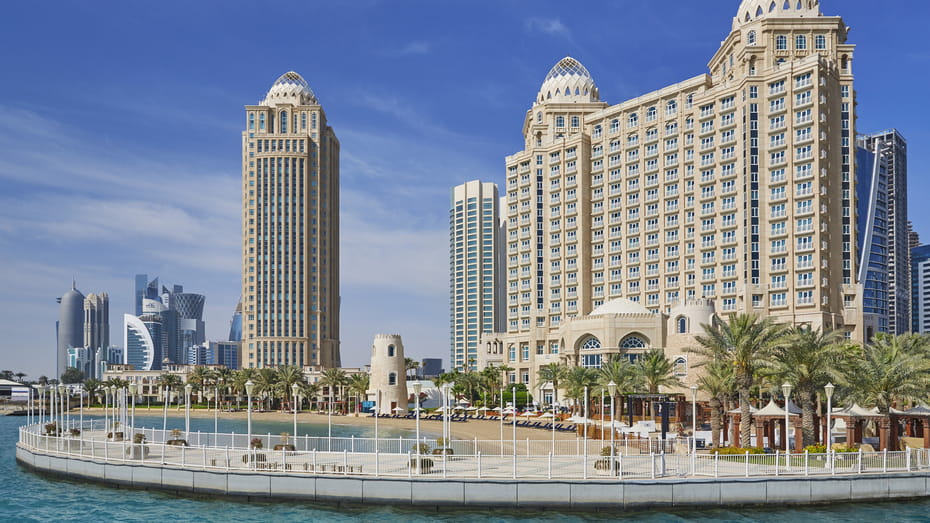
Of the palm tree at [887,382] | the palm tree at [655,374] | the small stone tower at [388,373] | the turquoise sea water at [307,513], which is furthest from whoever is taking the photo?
the small stone tower at [388,373]

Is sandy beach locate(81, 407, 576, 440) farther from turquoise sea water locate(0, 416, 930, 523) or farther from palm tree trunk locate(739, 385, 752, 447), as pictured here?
turquoise sea water locate(0, 416, 930, 523)

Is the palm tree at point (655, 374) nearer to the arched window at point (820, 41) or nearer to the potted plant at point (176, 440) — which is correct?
the potted plant at point (176, 440)

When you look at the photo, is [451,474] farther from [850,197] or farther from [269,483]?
[850,197]

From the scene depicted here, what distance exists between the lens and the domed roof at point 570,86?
15162 centimetres

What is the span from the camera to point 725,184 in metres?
116

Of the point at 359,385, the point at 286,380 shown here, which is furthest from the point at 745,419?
the point at 286,380

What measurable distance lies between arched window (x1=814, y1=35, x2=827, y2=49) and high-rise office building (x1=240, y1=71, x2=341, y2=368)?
118324mm

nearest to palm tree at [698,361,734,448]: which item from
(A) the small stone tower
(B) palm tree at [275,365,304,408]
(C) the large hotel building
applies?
(C) the large hotel building

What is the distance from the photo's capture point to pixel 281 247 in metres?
192

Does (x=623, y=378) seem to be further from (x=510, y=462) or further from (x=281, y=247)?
(x=281, y=247)

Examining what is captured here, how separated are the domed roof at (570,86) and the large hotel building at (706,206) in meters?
7.93

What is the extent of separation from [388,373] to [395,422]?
17514mm

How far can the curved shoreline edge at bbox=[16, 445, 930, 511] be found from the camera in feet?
127

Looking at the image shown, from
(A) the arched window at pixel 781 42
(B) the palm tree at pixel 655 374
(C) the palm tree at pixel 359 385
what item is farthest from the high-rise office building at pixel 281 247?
(B) the palm tree at pixel 655 374
